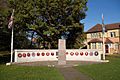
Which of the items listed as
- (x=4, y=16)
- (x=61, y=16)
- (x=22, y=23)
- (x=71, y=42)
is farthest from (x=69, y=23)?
(x=4, y=16)

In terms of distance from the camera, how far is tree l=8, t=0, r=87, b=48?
34219 millimetres

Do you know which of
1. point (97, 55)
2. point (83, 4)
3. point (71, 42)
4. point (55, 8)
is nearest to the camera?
point (97, 55)

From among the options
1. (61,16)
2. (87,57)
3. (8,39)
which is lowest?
(87,57)

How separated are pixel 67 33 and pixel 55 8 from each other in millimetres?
5444

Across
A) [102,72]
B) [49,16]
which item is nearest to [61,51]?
[102,72]

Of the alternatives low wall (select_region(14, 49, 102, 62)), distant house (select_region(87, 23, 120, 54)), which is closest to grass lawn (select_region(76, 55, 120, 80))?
low wall (select_region(14, 49, 102, 62))

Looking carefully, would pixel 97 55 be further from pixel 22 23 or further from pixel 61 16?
pixel 22 23

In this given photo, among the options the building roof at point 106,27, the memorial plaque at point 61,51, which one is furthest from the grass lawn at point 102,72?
the building roof at point 106,27

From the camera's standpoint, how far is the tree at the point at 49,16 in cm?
3422

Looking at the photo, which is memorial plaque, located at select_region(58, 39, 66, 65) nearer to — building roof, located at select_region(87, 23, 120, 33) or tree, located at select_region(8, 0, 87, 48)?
tree, located at select_region(8, 0, 87, 48)

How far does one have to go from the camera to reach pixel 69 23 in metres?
36.6

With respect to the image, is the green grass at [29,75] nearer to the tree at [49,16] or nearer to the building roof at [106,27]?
the tree at [49,16]

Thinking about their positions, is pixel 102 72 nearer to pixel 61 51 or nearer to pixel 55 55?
pixel 61 51

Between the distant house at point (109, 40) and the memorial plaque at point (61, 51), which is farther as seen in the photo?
the distant house at point (109, 40)
